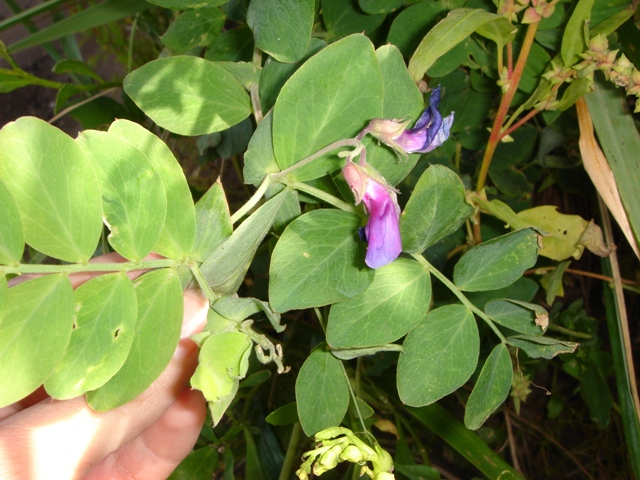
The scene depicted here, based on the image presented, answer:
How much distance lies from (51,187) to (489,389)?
633mm

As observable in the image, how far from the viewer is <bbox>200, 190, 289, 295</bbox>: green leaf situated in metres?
0.69

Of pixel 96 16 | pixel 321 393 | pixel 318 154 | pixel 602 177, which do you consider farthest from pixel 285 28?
pixel 96 16

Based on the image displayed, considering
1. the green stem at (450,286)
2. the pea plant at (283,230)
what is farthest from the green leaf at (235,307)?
the green stem at (450,286)

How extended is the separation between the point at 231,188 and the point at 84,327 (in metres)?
1.42

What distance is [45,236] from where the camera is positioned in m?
0.70

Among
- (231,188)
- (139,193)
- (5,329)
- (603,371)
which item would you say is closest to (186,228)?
(139,193)

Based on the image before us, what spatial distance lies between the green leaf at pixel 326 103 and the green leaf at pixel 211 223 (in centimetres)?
9

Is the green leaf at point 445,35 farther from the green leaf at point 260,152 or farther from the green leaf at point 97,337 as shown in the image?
the green leaf at point 97,337

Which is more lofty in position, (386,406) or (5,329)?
(5,329)

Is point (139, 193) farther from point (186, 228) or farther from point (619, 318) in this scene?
point (619, 318)

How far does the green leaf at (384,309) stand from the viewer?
2.46 ft

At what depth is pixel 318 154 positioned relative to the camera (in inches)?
27.1

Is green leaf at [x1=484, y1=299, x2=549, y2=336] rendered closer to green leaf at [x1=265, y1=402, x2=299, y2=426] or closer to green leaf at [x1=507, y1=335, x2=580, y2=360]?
green leaf at [x1=507, y1=335, x2=580, y2=360]

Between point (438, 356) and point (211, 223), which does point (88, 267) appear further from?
point (438, 356)
